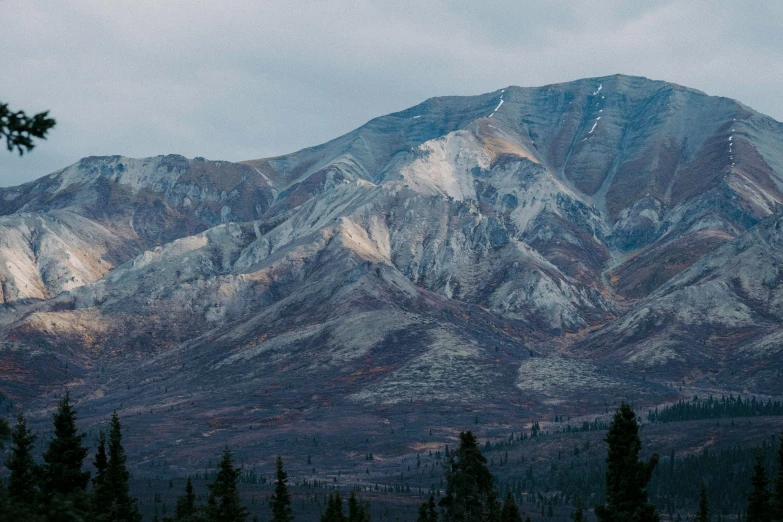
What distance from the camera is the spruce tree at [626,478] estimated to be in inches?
1237

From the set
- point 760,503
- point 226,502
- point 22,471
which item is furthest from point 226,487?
point 760,503

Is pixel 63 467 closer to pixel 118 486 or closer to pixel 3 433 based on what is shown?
pixel 118 486

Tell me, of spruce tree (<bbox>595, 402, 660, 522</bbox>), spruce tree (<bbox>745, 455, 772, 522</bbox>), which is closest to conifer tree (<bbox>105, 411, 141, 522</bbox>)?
spruce tree (<bbox>595, 402, 660, 522</bbox>)

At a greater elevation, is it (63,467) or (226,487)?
(63,467)

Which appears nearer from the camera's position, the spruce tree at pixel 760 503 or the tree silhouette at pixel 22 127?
the tree silhouette at pixel 22 127

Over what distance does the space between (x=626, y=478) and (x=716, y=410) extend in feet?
491

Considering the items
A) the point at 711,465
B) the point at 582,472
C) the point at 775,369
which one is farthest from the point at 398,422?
the point at 775,369

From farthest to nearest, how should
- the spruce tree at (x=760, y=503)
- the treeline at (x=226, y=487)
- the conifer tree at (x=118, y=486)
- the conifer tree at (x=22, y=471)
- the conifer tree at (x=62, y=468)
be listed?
the spruce tree at (x=760, y=503) → the conifer tree at (x=118, y=486) → the conifer tree at (x=22, y=471) → the conifer tree at (x=62, y=468) → the treeline at (x=226, y=487)

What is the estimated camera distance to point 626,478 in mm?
32188

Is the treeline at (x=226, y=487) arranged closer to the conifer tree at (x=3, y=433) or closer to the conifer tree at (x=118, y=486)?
the conifer tree at (x=118, y=486)

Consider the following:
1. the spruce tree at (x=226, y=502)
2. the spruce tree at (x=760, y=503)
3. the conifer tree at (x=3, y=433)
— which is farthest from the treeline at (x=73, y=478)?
the spruce tree at (x=760, y=503)

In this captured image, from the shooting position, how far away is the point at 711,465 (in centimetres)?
12950

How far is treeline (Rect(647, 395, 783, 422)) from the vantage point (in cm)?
16462

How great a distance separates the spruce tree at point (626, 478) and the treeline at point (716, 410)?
456 feet
